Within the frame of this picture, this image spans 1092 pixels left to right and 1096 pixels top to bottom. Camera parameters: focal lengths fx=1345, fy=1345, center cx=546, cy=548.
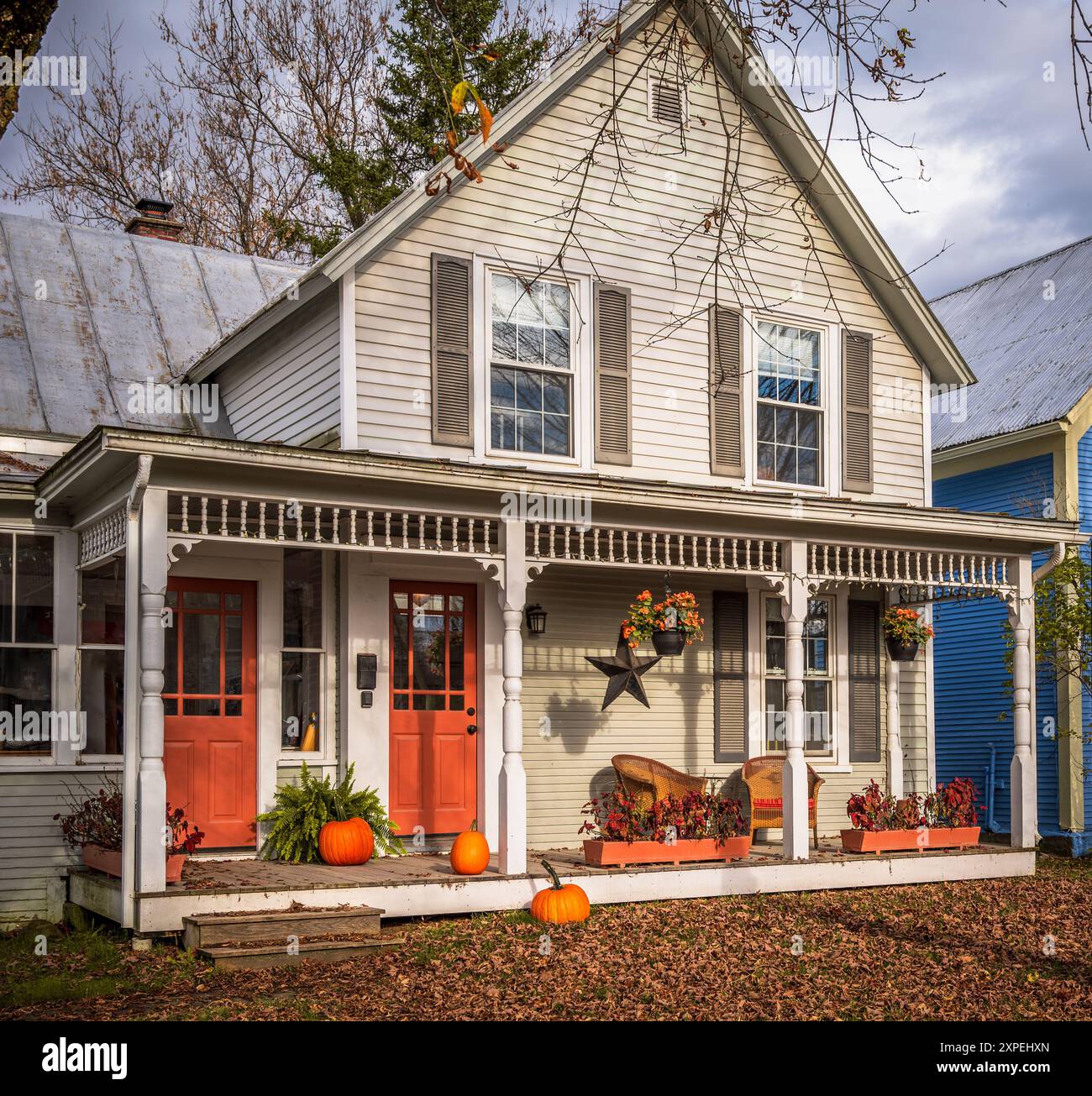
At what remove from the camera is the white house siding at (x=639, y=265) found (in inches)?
461

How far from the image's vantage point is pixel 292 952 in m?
8.54

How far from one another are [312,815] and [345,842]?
41 cm

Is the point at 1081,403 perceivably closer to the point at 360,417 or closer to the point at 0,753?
the point at 360,417

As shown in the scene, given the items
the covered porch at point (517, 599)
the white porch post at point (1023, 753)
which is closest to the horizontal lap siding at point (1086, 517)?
the covered porch at point (517, 599)

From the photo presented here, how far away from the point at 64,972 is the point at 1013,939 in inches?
257

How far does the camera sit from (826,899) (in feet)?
37.3

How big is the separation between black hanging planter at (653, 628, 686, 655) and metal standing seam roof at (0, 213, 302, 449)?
499 centimetres

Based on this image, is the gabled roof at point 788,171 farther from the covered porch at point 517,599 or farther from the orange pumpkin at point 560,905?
the orange pumpkin at point 560,905

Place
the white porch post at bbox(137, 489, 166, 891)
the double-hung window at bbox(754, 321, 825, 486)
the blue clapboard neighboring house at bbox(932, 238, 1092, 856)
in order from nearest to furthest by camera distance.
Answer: the white porch post at bbox(137, 489, 166, 891) < the double-hung window at bbox(754, 321, 825, 486) < the blue clapboard neighboring house at bbox(932, 238, 1092, 856)

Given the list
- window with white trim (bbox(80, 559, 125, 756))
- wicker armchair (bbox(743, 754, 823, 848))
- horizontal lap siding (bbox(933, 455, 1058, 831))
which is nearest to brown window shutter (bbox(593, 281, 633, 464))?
wicker armchair (bbox(743, 754, 823, 848))

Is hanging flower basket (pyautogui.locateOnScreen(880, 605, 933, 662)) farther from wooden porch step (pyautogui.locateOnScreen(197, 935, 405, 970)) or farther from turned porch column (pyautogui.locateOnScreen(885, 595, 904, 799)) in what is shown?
wooden porch step (pyautogui.locateOnScreen(197, 935, 405, 970))

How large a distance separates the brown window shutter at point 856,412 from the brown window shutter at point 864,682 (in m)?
1.38

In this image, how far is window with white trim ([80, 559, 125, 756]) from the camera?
1095 centimetres

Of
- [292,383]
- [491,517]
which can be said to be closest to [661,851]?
[491,517]
